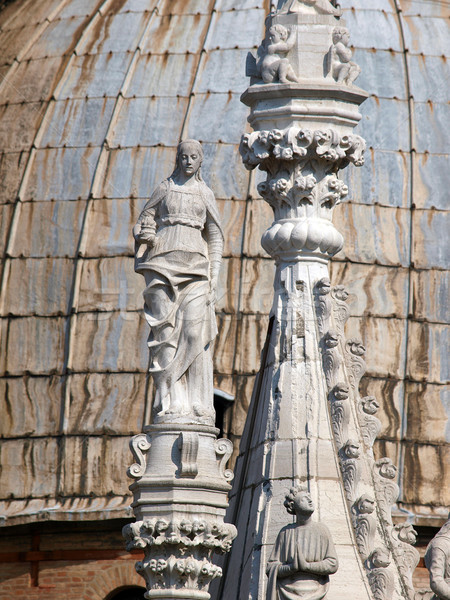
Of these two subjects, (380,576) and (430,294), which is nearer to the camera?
(380,576)

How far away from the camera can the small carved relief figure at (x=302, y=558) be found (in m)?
12.7

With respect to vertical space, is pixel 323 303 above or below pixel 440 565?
above

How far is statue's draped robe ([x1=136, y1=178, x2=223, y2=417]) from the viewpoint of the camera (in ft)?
44.1

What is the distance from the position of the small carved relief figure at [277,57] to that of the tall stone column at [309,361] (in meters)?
0.01

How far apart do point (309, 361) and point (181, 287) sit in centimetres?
135

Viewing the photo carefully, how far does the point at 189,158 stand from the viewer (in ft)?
45.8

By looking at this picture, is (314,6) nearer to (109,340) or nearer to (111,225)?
(109,340)

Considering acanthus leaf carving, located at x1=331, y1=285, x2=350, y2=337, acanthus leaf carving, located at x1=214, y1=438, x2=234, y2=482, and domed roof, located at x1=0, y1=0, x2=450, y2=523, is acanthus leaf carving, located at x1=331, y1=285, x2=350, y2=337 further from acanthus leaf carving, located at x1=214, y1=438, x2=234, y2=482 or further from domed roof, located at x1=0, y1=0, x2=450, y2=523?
domed roof, located at x1=0, y1=0, x2=450, y2=523

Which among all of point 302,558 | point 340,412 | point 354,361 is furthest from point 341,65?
point 302,558

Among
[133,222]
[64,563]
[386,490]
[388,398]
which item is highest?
[133,222]

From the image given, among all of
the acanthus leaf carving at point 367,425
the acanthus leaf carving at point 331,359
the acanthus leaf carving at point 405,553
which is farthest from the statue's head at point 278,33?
the acanthus leaf carving at point 405,553

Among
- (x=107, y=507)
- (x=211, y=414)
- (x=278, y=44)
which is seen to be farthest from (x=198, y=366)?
(x=107, y=507)

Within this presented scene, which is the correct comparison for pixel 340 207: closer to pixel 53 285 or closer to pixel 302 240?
pixel 53 285

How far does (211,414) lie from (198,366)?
0.38 meters
